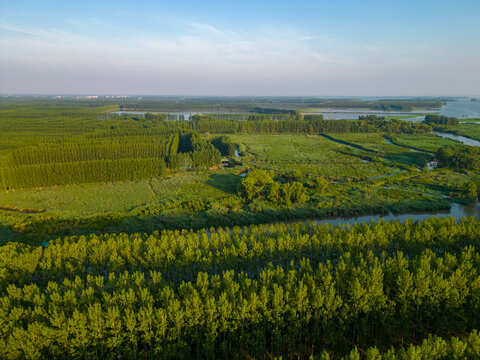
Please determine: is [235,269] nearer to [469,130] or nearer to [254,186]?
[254,186]

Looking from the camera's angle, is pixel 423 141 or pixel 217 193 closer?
pixel 217 193

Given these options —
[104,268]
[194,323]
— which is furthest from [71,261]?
[194,323]

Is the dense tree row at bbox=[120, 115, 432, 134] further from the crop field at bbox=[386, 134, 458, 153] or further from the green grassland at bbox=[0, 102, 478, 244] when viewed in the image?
the green grassland at bbox=[0, 102, 478, 244]

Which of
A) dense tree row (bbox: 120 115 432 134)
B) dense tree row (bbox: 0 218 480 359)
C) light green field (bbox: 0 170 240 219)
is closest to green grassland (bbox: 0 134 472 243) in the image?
light green field (bbox: 0 170 240 219)

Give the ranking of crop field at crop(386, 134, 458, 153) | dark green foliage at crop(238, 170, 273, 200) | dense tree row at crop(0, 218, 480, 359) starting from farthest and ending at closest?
crop field at crop(386, 134, 458, 153)
dark green foliage at crop(238, 170, 273, 200)
dense tree row at crop(0, 218, 480, 359)

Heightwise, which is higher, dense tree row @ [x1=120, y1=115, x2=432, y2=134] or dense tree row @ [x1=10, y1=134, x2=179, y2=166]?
dense tree row @ [x1=120, y1=115, x2=432, y2=134]

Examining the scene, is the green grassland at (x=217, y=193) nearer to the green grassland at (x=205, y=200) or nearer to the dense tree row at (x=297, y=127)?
the green grassland at (x=205, y=200)

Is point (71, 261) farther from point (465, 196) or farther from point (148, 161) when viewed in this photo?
point (465, 196)

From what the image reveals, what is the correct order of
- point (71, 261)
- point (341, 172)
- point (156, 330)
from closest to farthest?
1. point (156, 330)
2. point (71, 261)
3. point (341, 172)

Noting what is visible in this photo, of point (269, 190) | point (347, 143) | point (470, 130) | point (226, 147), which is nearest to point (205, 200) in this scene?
point (269, 190)
